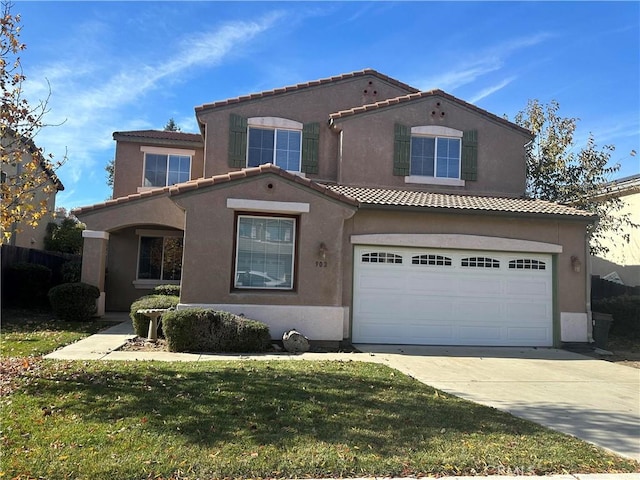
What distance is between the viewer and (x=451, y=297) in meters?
12.7

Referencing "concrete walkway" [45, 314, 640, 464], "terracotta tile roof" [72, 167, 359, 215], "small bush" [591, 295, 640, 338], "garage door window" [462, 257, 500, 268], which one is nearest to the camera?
"concrete walkway" [45, 314, 640, 464]

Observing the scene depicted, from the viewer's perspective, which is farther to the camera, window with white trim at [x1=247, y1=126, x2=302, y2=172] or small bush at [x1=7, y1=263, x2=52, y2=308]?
small bush at [x1=7, y1=263, x2=52, y2=308]

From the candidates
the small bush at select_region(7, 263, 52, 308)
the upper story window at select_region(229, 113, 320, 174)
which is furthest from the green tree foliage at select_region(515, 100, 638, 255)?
the small bush at select_region(7, 263, 52, 308)

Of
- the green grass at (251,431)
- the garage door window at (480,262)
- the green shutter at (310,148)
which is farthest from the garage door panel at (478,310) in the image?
the green shutter at (310,148)

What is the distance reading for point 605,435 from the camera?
6.06m

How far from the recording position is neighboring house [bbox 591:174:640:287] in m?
19.3

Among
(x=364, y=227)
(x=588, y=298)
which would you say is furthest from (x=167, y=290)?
(x=588, y=298)

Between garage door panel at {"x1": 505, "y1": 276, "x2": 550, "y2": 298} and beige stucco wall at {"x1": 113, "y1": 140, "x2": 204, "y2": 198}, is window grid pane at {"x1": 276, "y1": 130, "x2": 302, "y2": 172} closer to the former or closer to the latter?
beige stucco wall at {"x1": 113, "y1": 140, "x2": 204, "y2": 198}

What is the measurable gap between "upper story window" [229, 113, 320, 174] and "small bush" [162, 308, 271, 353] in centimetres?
621

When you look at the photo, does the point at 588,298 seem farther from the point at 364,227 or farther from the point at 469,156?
the point at 364,227

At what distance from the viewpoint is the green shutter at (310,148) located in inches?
609

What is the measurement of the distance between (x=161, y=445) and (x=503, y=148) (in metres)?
14.3

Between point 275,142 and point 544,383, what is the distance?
10.4 meters

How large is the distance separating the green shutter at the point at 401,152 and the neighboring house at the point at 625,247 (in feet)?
30.9
